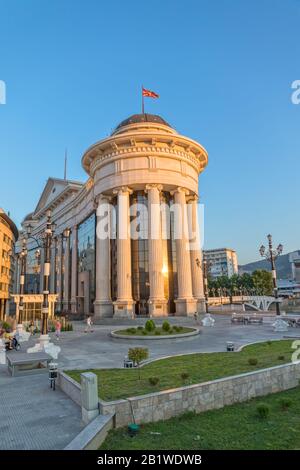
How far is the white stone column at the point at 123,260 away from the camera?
36.0m

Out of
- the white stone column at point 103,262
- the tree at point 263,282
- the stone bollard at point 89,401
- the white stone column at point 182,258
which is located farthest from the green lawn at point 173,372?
the tree at point 263,282

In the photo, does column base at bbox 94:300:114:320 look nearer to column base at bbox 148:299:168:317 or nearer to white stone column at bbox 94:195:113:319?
white stone column at bbox 94:195:113:319

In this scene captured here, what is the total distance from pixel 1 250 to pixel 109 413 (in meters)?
54.0

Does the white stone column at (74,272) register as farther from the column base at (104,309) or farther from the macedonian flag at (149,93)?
the macedonian flag at (149,93)

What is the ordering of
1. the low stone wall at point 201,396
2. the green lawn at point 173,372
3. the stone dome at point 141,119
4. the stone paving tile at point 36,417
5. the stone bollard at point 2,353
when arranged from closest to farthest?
the stone paving tile at point 36,417, the low stone wall at point 201,396, the green lawn at point 173,372, the stone bollard at point 2,353, the stone dome at point 141,119

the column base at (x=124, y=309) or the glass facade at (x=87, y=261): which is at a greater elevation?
the glass facade at (x=87, y=261)

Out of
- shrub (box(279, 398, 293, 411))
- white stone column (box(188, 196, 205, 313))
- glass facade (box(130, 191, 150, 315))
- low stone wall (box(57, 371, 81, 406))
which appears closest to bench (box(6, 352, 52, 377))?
low stone wall (box(57, 371, 81, 406))

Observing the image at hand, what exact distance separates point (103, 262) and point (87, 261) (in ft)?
32.5

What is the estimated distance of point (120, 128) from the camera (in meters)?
43.0

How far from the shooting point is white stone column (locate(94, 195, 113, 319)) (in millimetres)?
38656

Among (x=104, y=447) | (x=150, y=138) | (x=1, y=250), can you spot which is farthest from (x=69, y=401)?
(x=1, y=250)

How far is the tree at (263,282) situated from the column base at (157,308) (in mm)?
67557

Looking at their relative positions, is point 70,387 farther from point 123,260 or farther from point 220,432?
point 123,260

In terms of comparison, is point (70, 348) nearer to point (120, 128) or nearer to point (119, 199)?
point (119, 199)
